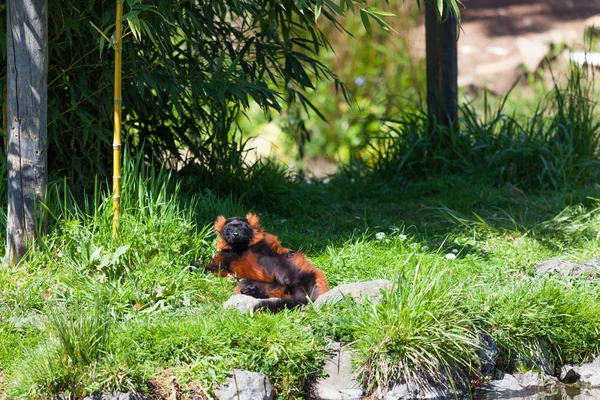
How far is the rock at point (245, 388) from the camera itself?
420cm

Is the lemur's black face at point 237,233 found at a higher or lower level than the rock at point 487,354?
higher

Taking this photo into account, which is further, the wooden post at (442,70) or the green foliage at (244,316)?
the wooden post at (442,70)

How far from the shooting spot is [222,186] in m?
7.15

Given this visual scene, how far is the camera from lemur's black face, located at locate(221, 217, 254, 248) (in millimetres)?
5309

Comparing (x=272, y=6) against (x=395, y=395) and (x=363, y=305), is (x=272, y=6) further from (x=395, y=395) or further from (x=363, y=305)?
(x=395, y=395)

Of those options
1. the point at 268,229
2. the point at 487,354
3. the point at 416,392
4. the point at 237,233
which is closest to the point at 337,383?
the point at 416,392

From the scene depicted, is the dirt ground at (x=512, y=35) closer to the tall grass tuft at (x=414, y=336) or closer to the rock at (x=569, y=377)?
the rock at (x=569, y=377)

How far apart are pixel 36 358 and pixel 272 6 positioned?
3.67 m

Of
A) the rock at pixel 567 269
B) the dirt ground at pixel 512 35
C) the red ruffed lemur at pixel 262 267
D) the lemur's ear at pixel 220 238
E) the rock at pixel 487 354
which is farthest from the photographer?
the dirt ground at pixel 512 35

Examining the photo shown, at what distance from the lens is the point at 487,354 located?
15.2ft

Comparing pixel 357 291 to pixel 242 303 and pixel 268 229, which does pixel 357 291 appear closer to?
pixel 242 303

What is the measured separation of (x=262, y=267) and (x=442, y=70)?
4.05 meters

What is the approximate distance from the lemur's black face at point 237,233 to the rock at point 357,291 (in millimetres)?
687

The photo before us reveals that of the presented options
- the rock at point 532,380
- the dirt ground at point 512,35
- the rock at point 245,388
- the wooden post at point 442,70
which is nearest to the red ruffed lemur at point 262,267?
the rock at point 245,388
